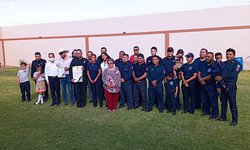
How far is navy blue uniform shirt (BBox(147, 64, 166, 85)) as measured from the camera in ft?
20.5

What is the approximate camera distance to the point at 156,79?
6.31 metres

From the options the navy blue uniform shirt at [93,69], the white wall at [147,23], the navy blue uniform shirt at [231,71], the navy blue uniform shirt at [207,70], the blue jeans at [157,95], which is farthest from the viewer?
the white wall at [147,23]

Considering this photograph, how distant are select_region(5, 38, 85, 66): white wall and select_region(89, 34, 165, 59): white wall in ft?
5.12

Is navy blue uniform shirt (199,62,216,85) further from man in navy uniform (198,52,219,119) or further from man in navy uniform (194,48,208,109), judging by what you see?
man in navy uniform (194,48,208,109)

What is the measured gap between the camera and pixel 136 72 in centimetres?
670

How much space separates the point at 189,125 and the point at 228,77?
53.8 inches

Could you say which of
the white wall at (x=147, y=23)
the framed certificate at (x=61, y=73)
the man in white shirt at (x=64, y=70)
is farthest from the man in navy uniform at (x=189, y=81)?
the white wall at (x=147, y=23)

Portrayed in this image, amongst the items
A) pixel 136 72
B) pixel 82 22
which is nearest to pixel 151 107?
pixel 136 72

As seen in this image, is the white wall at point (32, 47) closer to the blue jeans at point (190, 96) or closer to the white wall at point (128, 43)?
the white wall at point (128, 43)

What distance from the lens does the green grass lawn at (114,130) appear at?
174 inches

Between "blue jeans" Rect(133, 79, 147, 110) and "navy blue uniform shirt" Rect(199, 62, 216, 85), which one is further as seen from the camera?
"blue jeans" Rect(133, 79, 147, 110)

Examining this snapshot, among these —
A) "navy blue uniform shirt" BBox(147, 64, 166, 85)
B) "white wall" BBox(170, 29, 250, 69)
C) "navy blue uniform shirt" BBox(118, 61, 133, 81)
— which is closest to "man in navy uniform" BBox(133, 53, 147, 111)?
"navy blue uniform shirt" BBox(118, 61, 133, 81)

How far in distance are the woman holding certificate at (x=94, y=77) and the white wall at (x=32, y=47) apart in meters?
13.8

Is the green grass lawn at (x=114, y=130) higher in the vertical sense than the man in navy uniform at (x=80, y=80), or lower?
lower
